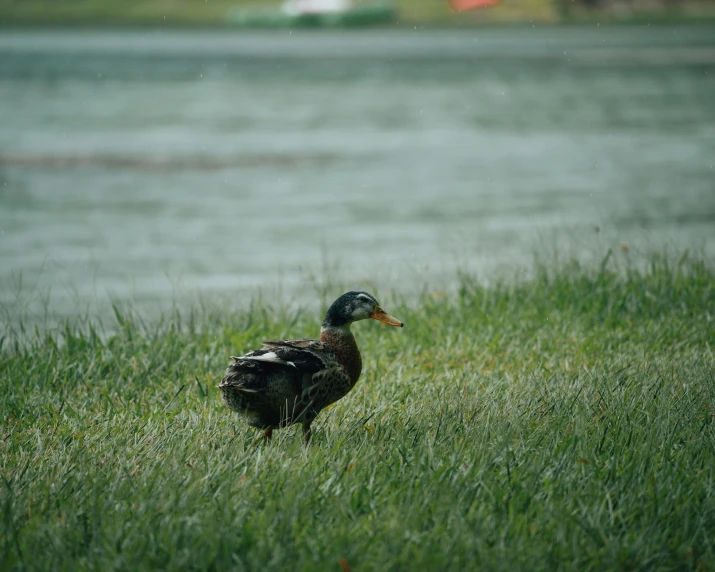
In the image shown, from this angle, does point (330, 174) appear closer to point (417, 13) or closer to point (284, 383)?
point (284, 383)

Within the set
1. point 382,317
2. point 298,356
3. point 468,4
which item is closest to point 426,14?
point 468,4

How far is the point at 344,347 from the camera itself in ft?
17.3

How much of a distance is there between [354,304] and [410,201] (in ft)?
38.2

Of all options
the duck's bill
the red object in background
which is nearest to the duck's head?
the duck's bill

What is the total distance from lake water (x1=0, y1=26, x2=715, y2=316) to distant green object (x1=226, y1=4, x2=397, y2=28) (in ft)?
142

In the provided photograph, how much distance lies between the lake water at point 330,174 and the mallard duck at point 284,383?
3.00 m

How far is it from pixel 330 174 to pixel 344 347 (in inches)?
573

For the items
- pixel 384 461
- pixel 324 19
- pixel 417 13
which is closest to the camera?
pixel 384 461

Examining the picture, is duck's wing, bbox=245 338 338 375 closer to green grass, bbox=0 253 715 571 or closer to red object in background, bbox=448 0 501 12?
green grass, bbox=0 253 715 571

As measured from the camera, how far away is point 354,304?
5.28 meters

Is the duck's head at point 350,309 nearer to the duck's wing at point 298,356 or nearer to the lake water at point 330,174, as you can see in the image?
the duck's wing at point 298,356

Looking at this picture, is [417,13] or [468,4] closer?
[417,13]

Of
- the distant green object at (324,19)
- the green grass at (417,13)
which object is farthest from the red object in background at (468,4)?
the distant green object at (324,19)

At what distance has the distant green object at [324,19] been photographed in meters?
88.4
